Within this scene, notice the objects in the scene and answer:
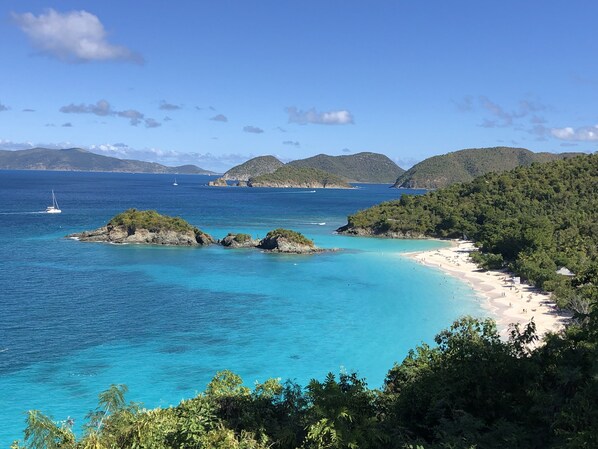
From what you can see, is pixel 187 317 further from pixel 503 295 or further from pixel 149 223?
pixel 149 223

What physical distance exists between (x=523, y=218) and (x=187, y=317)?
2246 inches

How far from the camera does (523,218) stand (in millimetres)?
73500

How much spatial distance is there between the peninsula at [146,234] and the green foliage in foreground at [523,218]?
3393 centimetres

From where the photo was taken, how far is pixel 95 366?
28.5 metres

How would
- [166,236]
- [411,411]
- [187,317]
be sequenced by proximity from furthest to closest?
1. [166,236]
2. [187,317]
3. [411,411]

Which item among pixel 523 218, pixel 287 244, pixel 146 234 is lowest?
pixel 287 244

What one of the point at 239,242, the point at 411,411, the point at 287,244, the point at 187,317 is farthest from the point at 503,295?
the point at 239,242

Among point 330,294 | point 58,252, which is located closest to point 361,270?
point 330,294

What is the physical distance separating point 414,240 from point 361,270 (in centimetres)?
3244

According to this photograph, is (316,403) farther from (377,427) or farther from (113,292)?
(113,292)

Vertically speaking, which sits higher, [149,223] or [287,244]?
[149,223]

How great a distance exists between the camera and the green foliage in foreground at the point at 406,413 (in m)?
11.6

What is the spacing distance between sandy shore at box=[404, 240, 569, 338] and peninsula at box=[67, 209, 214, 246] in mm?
35062

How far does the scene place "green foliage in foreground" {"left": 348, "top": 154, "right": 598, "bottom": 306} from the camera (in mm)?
54125
